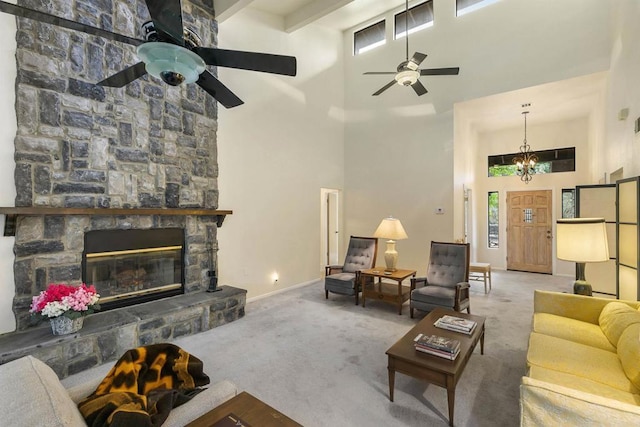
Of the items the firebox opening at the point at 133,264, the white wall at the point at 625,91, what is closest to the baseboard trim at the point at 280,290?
the firebox opening at the point at 133,264

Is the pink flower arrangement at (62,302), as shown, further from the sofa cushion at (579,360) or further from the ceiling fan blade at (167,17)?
the sofa cushion at (579,360)

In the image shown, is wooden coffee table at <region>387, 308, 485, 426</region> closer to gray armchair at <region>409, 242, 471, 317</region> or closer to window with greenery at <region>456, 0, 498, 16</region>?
gray armchair at <region>409, 242, 471, 317</region>

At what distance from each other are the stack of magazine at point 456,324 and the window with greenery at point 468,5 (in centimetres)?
540

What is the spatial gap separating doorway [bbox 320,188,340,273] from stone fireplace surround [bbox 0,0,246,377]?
329cm

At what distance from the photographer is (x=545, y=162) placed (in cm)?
708

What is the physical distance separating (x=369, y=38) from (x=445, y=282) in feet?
17.5

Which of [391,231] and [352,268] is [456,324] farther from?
[352,268]

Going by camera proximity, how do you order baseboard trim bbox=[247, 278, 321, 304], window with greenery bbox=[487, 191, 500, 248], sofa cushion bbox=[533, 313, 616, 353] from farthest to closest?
window with greenery bbox=[487, 191, 500, 248] < baseboard trim bbox=[247, 278, 321, 304] < sofa cushion bbox=[533, 313, 616, 353]

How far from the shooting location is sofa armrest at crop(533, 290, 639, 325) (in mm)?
2672

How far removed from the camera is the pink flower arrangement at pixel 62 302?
268 centimetres

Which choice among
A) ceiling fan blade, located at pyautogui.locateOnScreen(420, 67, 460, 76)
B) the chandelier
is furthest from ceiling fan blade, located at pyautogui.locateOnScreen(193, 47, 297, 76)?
the chandelier

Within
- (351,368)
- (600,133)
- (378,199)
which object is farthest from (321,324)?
(600,133)

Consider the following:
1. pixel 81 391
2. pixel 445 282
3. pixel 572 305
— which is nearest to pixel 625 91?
pixel 572 305

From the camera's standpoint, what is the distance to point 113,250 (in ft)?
11.4
